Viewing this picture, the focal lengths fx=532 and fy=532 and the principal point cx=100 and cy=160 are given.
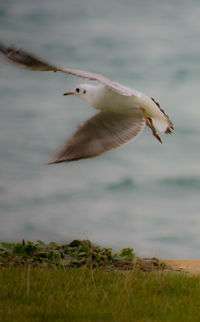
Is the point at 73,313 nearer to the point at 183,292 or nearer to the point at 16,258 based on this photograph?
the point at 183,292

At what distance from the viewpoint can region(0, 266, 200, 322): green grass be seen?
17.2ft

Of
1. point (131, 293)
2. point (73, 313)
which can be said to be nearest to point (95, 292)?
point (131, 293)

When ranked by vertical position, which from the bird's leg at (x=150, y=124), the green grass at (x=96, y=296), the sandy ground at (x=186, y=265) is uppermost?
the bird's leg at (x=150, y=124)

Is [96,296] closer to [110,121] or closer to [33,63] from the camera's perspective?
[33,63]

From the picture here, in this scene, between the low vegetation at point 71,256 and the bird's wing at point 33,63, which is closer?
the bird's wing at point 33,63

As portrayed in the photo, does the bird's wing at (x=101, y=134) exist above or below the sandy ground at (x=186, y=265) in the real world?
above

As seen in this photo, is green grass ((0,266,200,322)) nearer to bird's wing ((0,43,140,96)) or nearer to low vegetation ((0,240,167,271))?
low vegetation ((0,240,167,271))

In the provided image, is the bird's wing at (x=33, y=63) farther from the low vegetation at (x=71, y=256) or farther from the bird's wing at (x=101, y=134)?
the low vegetation at (x=71, y=256)

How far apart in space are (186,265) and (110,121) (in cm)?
270

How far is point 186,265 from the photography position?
28.9 ft

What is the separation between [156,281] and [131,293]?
2.37 feet

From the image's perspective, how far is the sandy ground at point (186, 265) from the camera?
27.5 feet

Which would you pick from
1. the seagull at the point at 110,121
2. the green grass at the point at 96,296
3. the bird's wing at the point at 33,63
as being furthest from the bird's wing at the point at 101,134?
the bird's wing at the point at 33,63

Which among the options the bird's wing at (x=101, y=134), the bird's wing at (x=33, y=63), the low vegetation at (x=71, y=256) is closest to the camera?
the bird's wing at (x=33, y=63)
